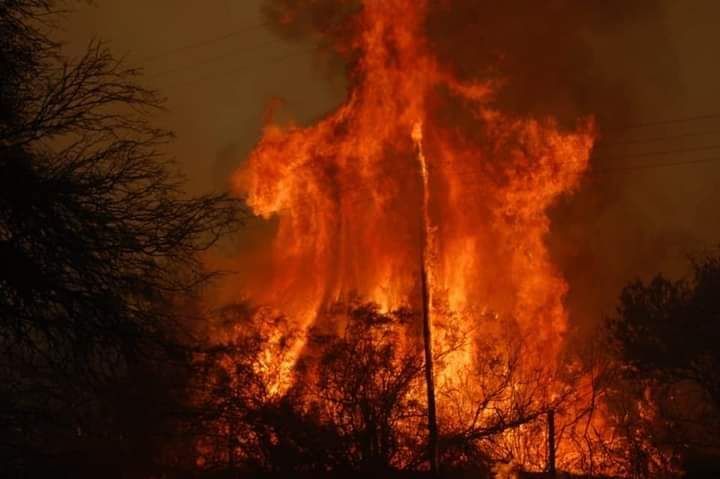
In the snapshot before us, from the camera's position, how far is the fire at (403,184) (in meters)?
26.3

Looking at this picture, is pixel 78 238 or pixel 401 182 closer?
pixel 78 238

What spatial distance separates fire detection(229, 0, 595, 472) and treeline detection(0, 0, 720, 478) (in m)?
3.11

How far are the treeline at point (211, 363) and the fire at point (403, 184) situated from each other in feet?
10.2

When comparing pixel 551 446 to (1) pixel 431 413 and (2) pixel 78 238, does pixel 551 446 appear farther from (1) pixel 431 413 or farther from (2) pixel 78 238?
(2) pixel 78 238

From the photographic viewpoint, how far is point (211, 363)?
311 inches

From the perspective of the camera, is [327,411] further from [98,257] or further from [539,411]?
[98,257]

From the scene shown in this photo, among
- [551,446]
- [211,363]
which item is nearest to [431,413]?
[551,446]

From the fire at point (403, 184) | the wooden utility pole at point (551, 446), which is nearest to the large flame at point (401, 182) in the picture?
the fire at point (403, 184)

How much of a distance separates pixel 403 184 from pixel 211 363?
19.2 metres

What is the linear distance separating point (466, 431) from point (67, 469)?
1082 cm

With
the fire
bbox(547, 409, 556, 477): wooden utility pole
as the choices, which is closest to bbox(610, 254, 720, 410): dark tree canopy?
the fire

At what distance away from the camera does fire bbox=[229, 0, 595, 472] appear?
2630 cm

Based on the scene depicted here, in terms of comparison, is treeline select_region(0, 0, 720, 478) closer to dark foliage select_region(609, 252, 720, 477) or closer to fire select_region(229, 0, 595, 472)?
dark foliage select_region(609, 252, 720, 477)

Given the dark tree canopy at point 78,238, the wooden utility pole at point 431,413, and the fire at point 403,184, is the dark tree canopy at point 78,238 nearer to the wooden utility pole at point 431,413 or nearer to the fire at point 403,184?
the wooden utility pole at point 431,413
